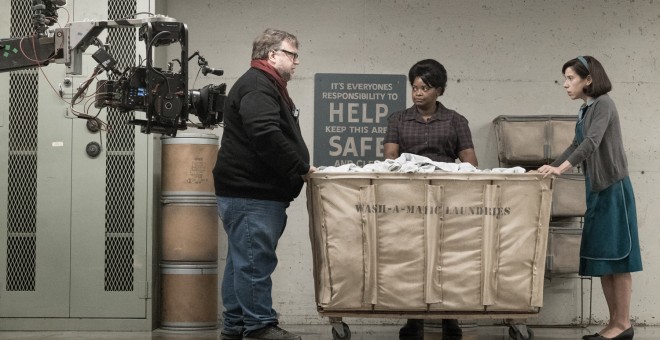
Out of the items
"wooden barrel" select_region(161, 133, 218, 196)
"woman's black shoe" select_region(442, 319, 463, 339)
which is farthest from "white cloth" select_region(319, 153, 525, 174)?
"wooden barrel" select_region(161, 133, 218, 196)

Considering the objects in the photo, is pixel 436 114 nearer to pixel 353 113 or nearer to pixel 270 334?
pixel 353 113

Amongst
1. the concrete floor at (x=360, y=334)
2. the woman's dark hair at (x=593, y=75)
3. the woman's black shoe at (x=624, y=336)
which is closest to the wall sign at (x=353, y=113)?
the concrete floor at (x=360, y=334)

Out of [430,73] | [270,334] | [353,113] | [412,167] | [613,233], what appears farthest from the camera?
[353,113]

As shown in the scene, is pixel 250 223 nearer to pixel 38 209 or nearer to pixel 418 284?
pixel 418 284

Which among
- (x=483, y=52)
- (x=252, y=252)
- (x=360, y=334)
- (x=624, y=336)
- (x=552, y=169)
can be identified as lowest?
(x=360, y=334)

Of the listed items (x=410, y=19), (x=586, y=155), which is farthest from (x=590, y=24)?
(x=586, y=155)

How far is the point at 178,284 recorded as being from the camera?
5824 millimetres

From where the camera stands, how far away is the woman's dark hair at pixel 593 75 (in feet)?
16.6

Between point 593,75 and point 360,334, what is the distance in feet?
6.91

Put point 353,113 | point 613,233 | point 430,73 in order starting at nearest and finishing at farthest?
point 613,233 → point 430,73 → point 353,113

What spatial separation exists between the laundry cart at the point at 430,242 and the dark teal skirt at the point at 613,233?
0.56 m

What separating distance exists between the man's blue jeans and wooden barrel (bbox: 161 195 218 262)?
3.68ft

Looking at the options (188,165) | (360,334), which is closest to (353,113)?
(188,165)

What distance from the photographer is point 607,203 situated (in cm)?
505
